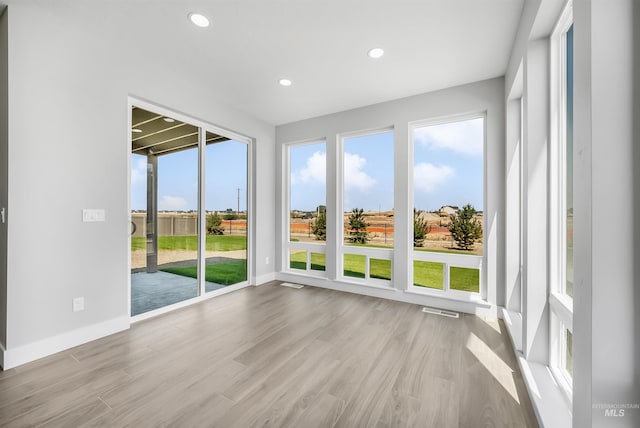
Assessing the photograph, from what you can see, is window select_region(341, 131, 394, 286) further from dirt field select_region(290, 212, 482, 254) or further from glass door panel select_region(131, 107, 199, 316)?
glass door panel select_region(131, 107, 199, 316)

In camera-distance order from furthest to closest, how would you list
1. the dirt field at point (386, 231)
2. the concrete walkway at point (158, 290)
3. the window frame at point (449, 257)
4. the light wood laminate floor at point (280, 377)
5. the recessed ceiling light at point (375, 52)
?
the dirt field at point (386, 231) → the window frame at point (449, 257) → the concrete walkway at point (158, 290) → the recessed ceiling light at point (375, 52) → the light wood laminate floor at point (280, 377)

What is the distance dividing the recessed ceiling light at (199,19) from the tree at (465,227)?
3298 mm

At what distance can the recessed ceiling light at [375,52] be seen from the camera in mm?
2580

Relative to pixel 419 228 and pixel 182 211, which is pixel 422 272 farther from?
pixel 182 211

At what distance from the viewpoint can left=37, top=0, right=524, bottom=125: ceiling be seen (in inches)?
81.7

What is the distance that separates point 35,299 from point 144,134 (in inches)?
71.8

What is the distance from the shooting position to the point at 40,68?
2141 millimetres

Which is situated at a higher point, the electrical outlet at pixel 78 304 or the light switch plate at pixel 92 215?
the light switch plate at pixel 92 215

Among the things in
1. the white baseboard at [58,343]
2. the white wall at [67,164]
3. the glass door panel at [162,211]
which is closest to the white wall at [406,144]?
the glass door panel at [162,211]

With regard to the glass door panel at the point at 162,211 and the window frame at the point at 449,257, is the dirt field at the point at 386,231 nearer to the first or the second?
the window frame at the point at 449,257

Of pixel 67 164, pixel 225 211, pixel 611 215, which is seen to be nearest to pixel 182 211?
pixel 225 211

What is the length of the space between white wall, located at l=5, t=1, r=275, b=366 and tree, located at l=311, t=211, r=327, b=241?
2.58 meters

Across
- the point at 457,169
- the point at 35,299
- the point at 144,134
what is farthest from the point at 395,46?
the point at 35,299

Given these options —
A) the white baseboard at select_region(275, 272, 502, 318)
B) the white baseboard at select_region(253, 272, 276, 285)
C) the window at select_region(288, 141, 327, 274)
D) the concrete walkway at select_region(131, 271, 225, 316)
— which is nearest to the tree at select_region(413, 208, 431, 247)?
the white baseboard at select_region(275, 272, 502, 318)
